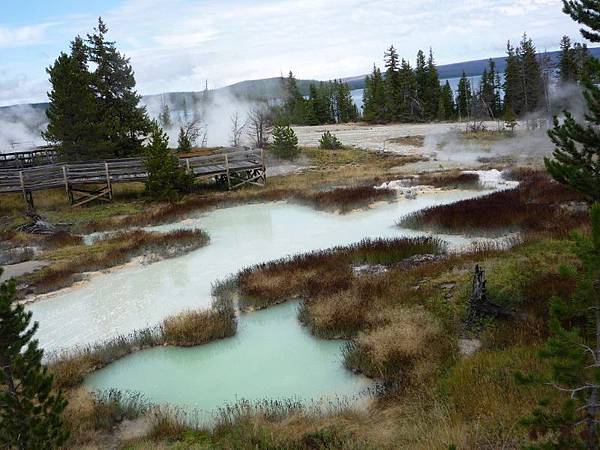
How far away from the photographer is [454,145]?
48.6 metres

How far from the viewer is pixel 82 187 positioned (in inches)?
1278

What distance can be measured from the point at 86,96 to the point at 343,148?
25.6 m

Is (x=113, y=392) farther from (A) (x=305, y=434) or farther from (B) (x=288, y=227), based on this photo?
(B) (x=288, y=227)

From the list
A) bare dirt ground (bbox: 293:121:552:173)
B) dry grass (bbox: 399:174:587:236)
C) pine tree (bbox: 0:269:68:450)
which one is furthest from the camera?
bare dirt ground (bbox: 293:121:552:173)

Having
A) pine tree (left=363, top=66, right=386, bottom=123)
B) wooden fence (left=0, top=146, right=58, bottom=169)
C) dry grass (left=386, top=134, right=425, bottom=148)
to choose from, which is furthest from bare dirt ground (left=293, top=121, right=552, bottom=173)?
wooden fence (left=0, top=146, right=58, bottom=169)

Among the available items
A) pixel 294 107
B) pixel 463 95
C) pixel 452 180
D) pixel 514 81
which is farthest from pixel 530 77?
pixel 452 180

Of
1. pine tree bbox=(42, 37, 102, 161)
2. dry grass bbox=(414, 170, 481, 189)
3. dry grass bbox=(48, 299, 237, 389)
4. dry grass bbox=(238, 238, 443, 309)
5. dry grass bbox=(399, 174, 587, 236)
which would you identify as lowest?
dry grass bbox=(48, 299, 237, 389)

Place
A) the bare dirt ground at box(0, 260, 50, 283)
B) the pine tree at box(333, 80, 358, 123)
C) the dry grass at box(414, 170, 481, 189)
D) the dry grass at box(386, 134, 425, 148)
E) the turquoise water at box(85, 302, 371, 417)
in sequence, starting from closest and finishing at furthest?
the turquoise water at box(85, 302, 371, 417), the bare dirt ground at box(0, 260, 50, 283), the dry grass at box(414, 170, 481, 189), the dry grass at box(386, 134, 425, 148), the pine tree at box(333, 80, 358, 123)

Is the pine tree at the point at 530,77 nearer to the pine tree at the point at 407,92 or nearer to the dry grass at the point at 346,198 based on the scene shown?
the pine tree at the point at 407,92

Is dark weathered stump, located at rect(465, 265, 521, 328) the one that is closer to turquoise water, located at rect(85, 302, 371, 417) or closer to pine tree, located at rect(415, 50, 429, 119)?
turquoise water, located at rect(85, 302, 371, 417)

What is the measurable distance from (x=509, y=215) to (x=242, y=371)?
11437mm

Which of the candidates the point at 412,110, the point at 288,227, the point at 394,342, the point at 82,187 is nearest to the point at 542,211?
the point at 288,227

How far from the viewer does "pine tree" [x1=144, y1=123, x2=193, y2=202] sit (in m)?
26.4

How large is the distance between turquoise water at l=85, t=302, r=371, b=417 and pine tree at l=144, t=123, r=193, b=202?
17238 millimetres
